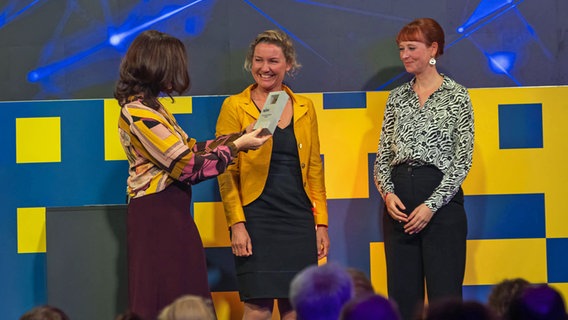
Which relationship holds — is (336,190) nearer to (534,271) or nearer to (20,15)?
(534,271)

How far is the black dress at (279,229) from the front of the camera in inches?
135

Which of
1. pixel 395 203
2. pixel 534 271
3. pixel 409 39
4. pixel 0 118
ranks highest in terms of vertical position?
pixel 409 39

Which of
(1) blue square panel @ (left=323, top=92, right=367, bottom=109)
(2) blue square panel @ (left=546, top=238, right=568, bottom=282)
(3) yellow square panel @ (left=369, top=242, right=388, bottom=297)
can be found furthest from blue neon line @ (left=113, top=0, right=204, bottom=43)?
(2) blue square panel @ (left=546, top=238, right=568, bottom=282)

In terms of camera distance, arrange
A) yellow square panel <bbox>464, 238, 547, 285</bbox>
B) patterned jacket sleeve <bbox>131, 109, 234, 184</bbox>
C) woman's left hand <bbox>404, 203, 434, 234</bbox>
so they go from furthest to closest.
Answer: yellow square panel <bbox>464, 238, 547, 285</bbox> < woman's left hand <bbox>404, 203, 434, 234</bbox> < patterned jacket sleeve <bbox>131, 109, 234, 184</bbox>

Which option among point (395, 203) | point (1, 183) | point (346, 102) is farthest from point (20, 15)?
point (395, 203)

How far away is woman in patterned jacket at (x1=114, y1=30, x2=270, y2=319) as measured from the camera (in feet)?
9.26

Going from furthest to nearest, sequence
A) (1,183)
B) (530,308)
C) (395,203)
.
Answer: (1,183), (395,203), (530,308)

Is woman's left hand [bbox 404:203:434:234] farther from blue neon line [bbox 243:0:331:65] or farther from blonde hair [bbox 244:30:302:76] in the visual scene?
blue neon line [bbox 243:0:331:65]

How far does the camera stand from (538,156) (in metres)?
4.03

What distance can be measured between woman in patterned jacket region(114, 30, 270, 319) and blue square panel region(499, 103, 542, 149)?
1.59m

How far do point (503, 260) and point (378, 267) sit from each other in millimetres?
570

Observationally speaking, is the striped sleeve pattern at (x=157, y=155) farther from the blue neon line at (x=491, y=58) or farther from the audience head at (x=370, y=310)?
the blue neon line at (x=491, y=58)

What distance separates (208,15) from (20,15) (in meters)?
0.83

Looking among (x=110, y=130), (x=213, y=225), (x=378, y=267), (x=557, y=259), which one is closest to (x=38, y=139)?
(x=110, y=130)
